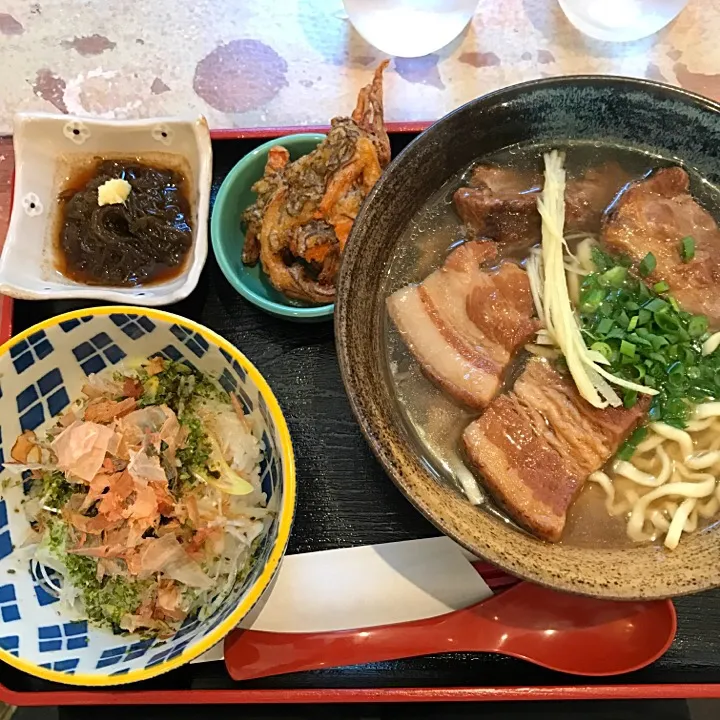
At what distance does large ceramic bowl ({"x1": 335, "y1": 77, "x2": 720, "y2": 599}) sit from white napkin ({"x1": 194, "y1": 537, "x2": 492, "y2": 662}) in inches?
8.7

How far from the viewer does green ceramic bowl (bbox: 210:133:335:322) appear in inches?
66.7

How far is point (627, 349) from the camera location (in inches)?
55.7

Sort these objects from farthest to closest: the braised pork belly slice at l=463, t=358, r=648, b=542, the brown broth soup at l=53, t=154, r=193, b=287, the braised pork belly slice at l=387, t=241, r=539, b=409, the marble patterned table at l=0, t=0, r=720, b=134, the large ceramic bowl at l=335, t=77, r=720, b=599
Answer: the marble patterned table at l=0, t=0, r=720, b=134, the brown broth soup at l=53, t=154, r=193, b=287, the braised pork belly slice at l=387, t=241, r=539, b=409, the braised pork belly slice at l=463, t=358, r=648, b=542, the large ceramic bowl at l=335, t=77, r=720, b=599

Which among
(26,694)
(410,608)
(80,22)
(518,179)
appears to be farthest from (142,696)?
(80,22)

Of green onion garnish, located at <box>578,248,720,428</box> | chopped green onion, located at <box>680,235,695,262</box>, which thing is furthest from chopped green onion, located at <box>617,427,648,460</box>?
chopped green onion, located at <box>680,235,695,262</box>

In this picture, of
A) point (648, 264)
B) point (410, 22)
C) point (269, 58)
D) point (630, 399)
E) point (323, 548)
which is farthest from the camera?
point (269, 58)

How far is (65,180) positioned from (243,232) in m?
0.50

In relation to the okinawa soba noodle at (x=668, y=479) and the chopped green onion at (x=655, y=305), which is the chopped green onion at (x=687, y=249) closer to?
the chopped green onion at (x=655, y=305)

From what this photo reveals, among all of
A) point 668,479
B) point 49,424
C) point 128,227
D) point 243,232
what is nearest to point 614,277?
point 668,479

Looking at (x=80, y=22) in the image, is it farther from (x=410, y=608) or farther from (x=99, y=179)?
(x=410, y=608)

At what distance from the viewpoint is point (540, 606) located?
154cm

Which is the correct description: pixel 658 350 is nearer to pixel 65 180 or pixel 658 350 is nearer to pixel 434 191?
pixel 434 191

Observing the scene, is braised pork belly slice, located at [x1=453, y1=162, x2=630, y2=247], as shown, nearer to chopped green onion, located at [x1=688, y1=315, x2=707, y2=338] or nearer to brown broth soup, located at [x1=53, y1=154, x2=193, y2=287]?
chopped green onion, located at [x1=688, y1=315, x2=707, y2=338]

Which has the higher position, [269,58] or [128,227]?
[269,58]
